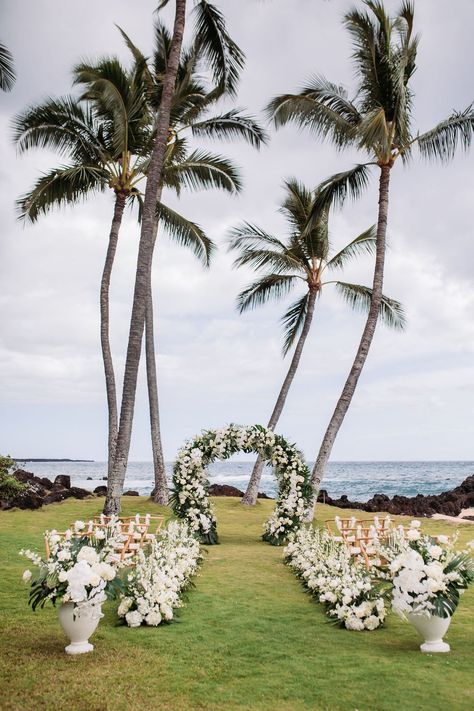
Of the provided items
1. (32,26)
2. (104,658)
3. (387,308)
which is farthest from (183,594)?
(387,308)

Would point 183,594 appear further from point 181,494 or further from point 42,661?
point 181,494

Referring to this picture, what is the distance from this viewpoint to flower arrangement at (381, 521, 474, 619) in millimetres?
6203

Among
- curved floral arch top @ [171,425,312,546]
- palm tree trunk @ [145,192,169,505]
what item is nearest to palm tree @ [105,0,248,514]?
curved floral arch top @ [171,425,312,546]

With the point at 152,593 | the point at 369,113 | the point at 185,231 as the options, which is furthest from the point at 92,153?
the point at 152,593

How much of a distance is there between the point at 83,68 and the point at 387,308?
38.8ft

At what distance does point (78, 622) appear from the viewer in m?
6.30

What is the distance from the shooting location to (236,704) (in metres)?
5.06

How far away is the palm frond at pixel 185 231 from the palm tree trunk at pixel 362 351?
627cm

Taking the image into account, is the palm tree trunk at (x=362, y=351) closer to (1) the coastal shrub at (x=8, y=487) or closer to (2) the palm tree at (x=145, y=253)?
(2) the palm tree at (x=145, y=253)

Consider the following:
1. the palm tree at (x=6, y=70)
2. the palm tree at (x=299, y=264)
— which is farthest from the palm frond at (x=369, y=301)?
the palm tree at (x=6, y=70)

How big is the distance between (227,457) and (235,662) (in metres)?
8.14

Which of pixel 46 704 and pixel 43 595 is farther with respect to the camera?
pixel 43 595

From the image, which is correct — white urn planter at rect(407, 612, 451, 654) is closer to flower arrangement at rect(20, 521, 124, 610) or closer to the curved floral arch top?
flower arrangement at rect(20, 521, 124, 610)

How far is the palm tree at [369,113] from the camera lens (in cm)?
1574
